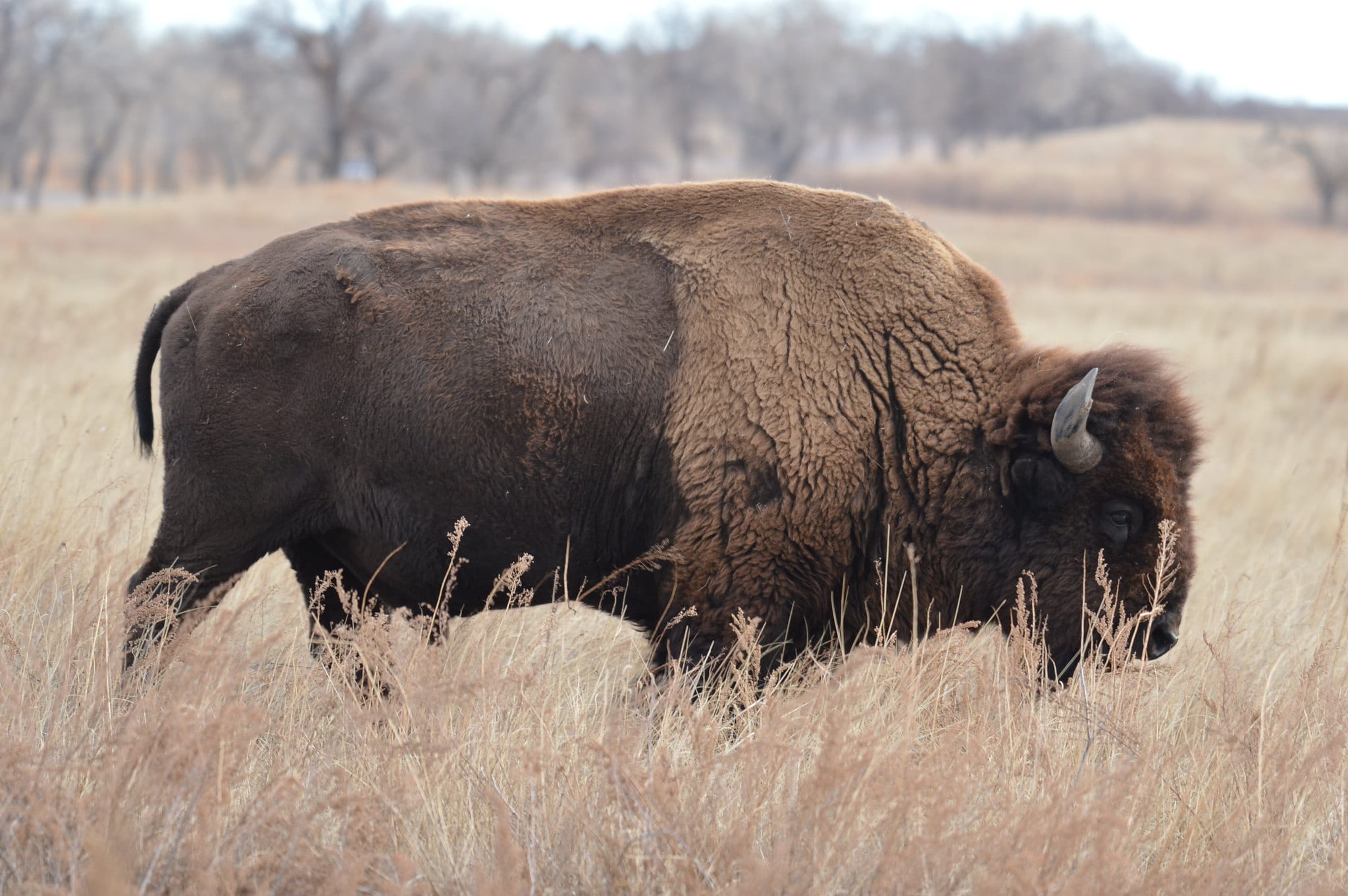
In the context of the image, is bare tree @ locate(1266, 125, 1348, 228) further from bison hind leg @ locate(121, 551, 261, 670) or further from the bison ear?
bison hind leg @ locate(121, 551, 261, 670)

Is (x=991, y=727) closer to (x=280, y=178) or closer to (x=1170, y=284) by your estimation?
(x=1170, y=284)

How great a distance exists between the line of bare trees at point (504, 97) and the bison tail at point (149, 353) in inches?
1910

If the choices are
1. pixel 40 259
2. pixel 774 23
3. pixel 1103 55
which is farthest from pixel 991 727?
pixel 1103 55

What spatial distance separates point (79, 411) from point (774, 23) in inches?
3683

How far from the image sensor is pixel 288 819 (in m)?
2.71

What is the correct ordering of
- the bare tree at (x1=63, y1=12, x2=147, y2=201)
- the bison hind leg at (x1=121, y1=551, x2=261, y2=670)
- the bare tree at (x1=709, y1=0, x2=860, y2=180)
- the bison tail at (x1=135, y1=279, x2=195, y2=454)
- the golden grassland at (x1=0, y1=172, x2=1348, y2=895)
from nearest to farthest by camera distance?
the golden grassland at (x1=0, y1=172, x2=1348, y2=895) < the bison hind leg at (x1=121, y1=551, x2=261, y2=670) < the bison tail at (x1=135, y1=279, x2=195, y2=454) < the bare tree at (x1=63, y1=12, x2=147, y2=201) < the bare tree at (x1=709, y1=0, x2=860, y2=180)

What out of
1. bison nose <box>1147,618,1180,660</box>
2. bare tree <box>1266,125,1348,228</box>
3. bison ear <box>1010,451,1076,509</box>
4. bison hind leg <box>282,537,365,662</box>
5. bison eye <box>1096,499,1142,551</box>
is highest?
bare tree <box>1266,125,1348,228</box>

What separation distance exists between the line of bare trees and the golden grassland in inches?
1911

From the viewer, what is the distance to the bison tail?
168 inches

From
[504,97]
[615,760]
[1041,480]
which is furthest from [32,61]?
[615,760]

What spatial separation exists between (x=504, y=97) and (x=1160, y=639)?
2479 inches

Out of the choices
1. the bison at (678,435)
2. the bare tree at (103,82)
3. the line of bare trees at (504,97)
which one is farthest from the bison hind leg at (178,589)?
the bare tree at (103,82)

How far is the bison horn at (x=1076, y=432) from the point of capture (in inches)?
144

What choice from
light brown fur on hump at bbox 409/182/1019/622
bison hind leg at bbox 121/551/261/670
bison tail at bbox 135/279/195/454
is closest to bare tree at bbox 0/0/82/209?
bison tail at bbox 135/279/195/454
